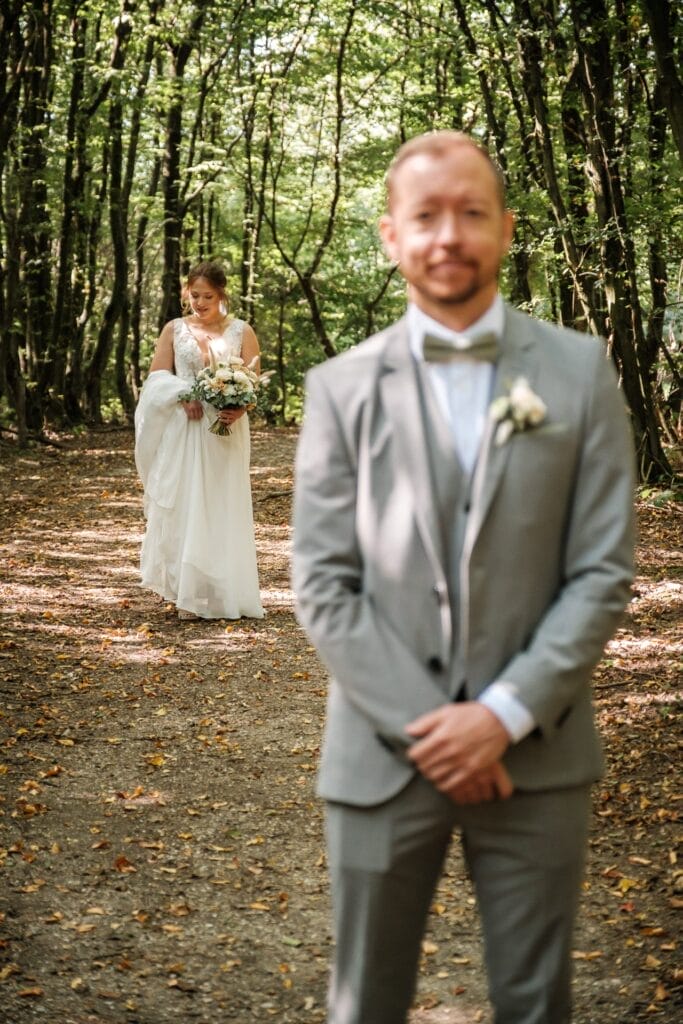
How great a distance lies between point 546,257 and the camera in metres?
13.8

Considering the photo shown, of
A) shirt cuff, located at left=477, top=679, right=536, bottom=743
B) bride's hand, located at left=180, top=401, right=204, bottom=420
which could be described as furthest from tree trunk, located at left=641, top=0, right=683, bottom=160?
shirt cuff, located at left=477, top=679, right=536, bottom=743

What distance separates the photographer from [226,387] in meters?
8.45

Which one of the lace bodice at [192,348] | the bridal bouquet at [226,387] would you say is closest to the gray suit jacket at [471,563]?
the bridal bouquet at [226,387]

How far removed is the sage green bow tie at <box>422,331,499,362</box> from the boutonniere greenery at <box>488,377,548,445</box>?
0.38 feet

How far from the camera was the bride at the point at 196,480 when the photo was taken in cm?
862

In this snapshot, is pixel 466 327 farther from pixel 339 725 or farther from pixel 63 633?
pixel 63 633

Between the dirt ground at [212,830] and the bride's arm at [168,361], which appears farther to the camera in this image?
the bride's arm at [168,361]

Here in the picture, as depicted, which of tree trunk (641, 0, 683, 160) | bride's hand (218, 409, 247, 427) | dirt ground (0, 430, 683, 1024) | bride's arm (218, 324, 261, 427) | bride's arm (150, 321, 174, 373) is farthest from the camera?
bride's arm (150, 321, 174, 373)

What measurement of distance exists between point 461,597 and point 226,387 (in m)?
6.51

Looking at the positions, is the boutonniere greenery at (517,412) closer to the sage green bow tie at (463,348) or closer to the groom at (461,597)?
the groom at (461,597)

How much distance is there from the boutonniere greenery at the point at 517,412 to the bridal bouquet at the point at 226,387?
20.7 ft

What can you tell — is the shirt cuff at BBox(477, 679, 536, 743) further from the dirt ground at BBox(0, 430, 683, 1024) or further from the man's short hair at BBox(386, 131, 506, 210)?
the dirt ground at BBox(0, 430, 683, 1024)

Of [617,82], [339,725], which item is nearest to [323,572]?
[339,725]

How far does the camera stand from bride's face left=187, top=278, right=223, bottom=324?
850 centimetres
